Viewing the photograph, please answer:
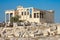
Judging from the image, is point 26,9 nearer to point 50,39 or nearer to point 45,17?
point 45,17

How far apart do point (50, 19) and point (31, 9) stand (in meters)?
7.89

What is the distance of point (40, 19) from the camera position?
201 feet

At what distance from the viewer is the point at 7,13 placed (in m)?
66.1

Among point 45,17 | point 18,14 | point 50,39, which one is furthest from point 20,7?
point 50,39

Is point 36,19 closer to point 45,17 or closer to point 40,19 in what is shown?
point 40,19

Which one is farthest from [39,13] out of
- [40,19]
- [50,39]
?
[50,39]

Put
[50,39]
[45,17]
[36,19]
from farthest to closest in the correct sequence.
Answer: [45,17] < [36,19] < [50,39]

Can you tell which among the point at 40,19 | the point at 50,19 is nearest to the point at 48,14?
the point at 50,19

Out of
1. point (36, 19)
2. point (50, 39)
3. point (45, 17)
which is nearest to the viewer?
point (50, 39)

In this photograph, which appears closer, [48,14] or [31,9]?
[31,9]

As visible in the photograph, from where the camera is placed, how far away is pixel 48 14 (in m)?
66.8

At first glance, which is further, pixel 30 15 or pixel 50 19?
pixel 50 19

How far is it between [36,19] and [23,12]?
5.49 m

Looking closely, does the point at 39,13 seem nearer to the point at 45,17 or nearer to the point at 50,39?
the point at 45,17
